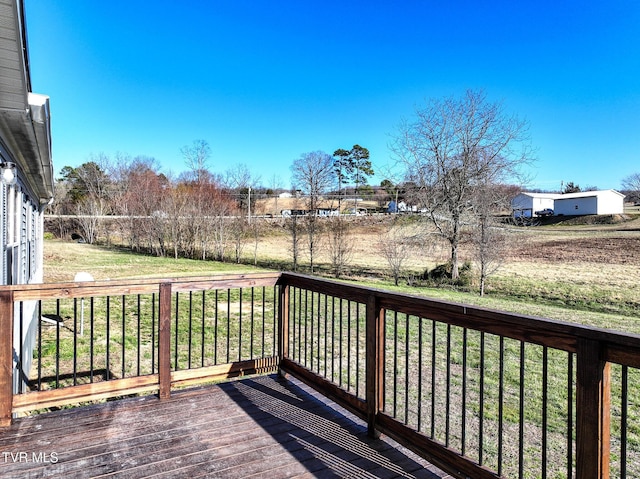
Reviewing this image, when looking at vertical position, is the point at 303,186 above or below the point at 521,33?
below

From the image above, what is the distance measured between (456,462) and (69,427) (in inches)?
93.1

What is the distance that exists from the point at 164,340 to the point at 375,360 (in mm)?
1632

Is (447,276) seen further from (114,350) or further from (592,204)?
(592,204)

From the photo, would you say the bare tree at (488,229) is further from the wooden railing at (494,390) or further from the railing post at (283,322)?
the railing post at (283,322)

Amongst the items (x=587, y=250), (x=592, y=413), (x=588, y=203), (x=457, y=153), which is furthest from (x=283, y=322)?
(x=588, y=203)

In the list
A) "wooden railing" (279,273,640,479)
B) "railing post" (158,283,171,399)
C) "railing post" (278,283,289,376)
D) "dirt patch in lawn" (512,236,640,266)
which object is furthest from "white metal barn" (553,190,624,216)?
"railing post" (158,283,171,399)

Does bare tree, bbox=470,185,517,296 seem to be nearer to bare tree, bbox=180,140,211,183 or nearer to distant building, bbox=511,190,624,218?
bare tree, bbox=180,140,211,183

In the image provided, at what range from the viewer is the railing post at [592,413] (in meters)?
1.39

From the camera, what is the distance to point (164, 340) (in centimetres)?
307

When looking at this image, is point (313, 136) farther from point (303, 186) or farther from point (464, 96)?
point (464, 96)

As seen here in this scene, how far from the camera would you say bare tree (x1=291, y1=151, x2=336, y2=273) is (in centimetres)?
1691


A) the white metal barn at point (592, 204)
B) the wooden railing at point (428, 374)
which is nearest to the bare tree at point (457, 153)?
the wooden railing at point (428, 374)

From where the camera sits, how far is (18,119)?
2910mm

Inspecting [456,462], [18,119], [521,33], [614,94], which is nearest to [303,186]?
[521,33]
